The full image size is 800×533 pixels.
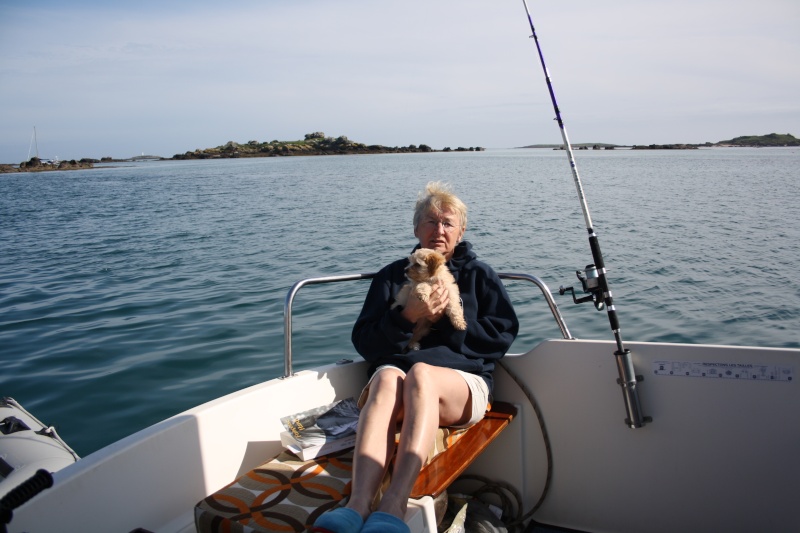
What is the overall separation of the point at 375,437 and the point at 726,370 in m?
1.51

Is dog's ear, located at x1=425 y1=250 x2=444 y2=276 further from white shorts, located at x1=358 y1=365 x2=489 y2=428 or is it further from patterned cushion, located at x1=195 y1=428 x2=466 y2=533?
patterned cushion, located at x1=195 y1=428 x2=466 y2=533

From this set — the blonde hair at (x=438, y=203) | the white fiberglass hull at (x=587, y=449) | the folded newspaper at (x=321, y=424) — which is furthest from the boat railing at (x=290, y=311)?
the blonde hair at (x=438, y=203)

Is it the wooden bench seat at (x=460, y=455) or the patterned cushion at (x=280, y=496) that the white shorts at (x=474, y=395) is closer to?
the wooden bench seat at (x=460, y=455)

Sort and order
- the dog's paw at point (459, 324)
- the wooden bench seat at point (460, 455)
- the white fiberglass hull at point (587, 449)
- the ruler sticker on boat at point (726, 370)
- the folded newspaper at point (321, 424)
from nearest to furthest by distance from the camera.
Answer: the white fiberglass hull at point (587, 449)
the wooden bench seat at point (460, 455)
the ruler sticker on boat at point (726, 370)
the folded newspaper at point (321, 424)
the dog's paw at point (459, 324)

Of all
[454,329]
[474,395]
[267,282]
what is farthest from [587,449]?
[267,282]

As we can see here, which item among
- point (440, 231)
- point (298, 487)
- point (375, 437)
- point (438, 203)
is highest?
point (438, 203)

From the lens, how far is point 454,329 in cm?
301

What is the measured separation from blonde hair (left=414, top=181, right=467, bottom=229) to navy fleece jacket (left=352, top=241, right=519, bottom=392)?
0.63 feet

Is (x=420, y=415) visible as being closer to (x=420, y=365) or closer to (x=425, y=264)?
(x=420, y=365)

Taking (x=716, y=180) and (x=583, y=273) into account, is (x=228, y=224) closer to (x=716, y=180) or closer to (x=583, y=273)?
(x=583, y=273)

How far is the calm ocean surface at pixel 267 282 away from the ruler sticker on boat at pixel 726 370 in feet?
12.7

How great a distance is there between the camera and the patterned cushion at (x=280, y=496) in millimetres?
2189

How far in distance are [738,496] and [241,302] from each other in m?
6.98

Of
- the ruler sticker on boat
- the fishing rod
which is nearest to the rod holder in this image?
the fishing rod
